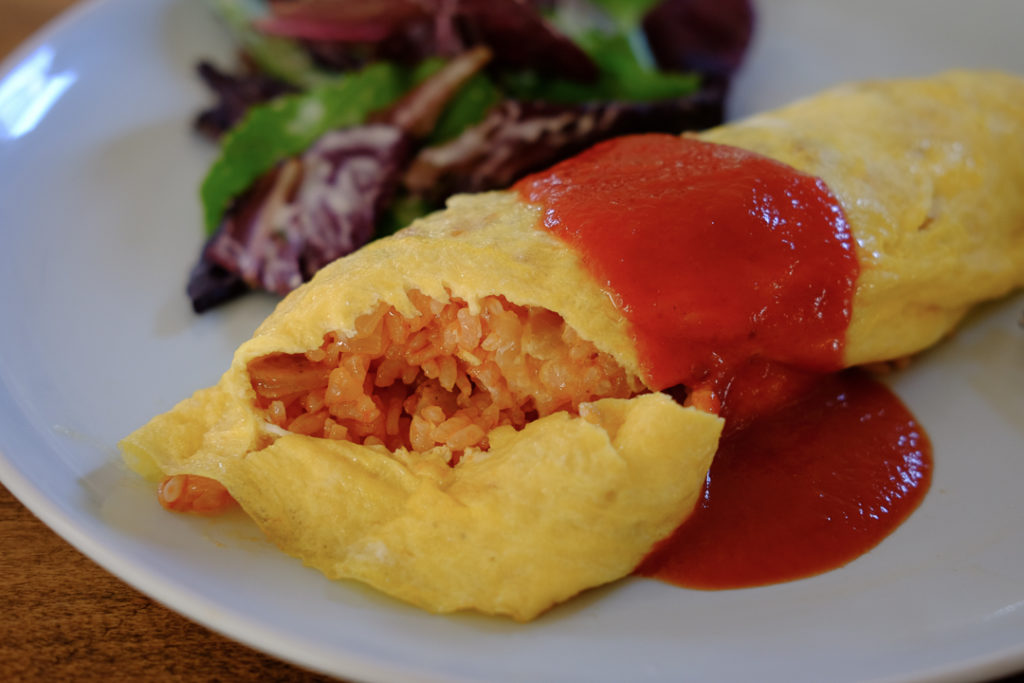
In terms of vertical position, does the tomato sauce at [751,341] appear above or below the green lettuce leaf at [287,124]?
below

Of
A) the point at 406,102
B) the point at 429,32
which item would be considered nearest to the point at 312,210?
the point at 406,102

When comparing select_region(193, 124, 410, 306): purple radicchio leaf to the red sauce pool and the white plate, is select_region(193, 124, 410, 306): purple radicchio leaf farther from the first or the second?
the red sauce pool

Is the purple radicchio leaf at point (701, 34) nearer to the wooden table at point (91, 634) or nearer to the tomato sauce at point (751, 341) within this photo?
the tomato sauce at point (751, 341)

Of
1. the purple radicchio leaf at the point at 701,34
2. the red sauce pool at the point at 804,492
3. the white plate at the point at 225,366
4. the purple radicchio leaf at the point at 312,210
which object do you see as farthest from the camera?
the purple radicchio leaf at the point at 701,34

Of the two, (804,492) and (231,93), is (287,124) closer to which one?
(231,93)

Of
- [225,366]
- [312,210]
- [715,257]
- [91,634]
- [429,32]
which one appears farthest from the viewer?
[429,32]

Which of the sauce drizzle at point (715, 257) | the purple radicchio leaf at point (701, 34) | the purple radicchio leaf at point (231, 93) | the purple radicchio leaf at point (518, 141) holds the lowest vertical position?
the purple radicchio leaf at point (701, 34)

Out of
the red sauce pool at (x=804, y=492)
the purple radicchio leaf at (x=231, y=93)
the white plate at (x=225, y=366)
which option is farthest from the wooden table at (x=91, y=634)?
the purple radicchio leaf at (x=231, y=93)
